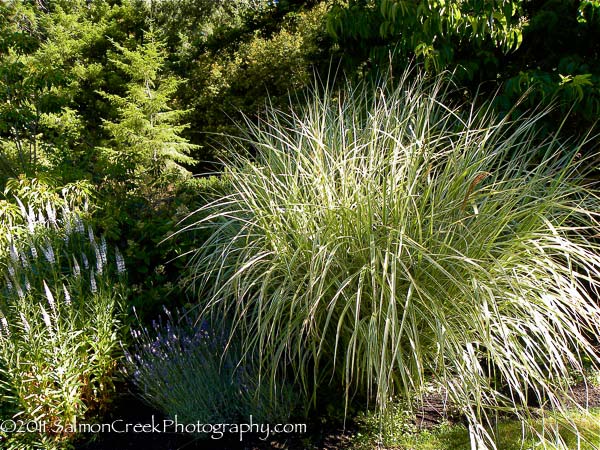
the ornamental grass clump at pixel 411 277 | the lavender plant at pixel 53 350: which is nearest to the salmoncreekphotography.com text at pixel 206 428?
the lavender plant at pixel 53 350

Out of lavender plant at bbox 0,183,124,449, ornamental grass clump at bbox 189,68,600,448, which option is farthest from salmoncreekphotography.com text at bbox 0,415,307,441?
ornamental grass clump at bbox 189,68,600,448

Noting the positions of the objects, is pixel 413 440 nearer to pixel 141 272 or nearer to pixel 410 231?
pixel 410 231

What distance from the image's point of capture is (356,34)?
4277 mm

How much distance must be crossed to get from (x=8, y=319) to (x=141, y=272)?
3.25 ft

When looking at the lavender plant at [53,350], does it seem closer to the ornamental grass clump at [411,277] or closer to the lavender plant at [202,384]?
the lavender plant at [202,384]

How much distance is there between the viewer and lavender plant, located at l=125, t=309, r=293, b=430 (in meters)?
2.58

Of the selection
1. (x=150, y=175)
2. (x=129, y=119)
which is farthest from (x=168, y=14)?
(x=150, y=175)

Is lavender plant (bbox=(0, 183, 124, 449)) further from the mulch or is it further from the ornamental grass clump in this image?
the ornamental grass clump

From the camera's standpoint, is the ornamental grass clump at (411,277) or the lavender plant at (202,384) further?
the lavender plant at (202,384)

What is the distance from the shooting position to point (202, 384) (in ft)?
8.88

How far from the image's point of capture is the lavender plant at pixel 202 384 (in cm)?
258

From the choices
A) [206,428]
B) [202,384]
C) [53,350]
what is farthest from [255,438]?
[53,350]

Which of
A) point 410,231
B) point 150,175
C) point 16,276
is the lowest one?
point 16,276

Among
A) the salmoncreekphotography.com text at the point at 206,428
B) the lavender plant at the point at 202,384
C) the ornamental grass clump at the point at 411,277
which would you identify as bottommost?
the salmoncreekphotography.com text at the point at 206,428
